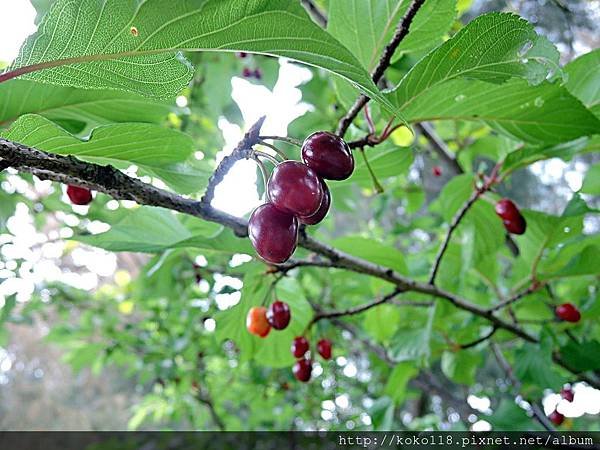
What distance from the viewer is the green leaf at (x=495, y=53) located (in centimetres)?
80

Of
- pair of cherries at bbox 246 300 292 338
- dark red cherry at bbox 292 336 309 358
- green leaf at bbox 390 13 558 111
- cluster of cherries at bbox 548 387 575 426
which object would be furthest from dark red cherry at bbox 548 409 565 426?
green leaf at bbox 390 13 558 111

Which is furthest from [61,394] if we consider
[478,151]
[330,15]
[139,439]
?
[330,15]

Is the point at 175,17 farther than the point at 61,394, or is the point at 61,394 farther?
the point at 61,394

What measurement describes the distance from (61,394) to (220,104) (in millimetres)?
11597

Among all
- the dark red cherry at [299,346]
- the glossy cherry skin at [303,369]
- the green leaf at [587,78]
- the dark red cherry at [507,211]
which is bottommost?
the glossy cherry skin at [303,369]

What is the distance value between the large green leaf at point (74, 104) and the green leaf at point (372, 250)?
0.64 m

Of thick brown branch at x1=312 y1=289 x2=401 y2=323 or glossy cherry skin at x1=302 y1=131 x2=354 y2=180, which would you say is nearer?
glossy cherry skin at x1=302 y1=131 x2=354 y2=180

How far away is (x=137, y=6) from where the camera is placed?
62 centimetres

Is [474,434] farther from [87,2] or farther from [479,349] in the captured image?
[87,2]

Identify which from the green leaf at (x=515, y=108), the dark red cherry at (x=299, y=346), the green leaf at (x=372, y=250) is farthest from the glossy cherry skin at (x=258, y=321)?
the green leaf at (x=515, y=108)

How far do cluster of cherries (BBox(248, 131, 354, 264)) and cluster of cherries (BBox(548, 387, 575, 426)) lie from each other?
1.57 metres

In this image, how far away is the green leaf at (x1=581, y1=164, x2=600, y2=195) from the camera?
181 cm

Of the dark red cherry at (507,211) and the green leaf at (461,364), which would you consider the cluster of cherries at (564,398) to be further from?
the dark red cherry at (507,211)

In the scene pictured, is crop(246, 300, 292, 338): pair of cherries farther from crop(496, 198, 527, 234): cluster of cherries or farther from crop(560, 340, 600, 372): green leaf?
crop(560, 340, 600, 372): green leaf
